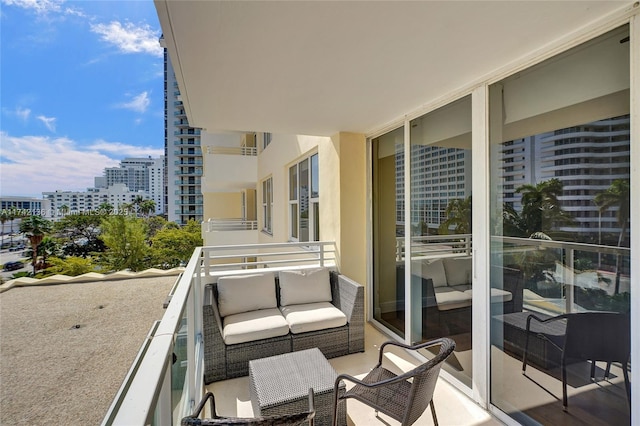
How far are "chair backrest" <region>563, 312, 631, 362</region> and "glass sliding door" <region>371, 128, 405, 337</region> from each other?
5.65 ft

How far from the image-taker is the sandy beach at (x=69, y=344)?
466 cm

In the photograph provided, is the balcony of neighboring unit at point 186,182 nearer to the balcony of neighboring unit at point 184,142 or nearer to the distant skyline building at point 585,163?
the balcony of neighboring unit at point 184,142

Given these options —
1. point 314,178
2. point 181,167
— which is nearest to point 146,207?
point 181,167

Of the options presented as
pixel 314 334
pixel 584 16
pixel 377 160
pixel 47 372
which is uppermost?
pixel 584 16

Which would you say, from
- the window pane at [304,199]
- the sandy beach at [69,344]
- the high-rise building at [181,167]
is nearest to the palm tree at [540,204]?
the window pane at [304,199]

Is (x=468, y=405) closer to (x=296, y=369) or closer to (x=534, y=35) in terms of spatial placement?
(x=296, y=369)

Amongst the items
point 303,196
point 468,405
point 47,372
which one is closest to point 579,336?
point 468,405

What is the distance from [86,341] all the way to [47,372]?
0.85m

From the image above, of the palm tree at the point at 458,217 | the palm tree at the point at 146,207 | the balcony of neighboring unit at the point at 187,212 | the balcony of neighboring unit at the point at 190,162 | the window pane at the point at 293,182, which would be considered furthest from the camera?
the balcony of neighboring unit at the point at 190,162

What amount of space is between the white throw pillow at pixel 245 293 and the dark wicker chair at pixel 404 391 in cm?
161

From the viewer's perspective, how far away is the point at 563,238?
1.76m

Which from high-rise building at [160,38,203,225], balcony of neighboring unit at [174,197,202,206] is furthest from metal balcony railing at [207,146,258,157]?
balcony of neighboring unit at [174,197,202,206]

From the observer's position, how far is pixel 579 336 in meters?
1.75

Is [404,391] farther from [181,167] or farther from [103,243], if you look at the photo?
[181,167]
